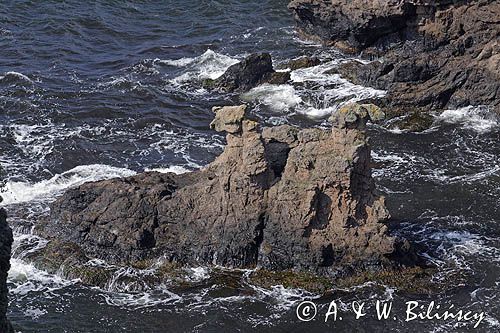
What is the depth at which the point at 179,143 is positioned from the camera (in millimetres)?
39781

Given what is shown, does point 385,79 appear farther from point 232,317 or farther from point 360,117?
point 232,317

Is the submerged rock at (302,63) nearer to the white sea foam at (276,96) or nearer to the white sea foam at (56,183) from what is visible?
the white sea foam at (276,96)

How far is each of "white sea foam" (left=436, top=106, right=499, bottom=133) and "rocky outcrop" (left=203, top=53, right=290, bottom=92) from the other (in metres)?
8.97

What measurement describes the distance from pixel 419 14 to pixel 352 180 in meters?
20.8

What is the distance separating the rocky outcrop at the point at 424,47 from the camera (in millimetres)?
42469

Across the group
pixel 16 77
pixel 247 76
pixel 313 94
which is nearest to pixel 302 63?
pixel 247 76

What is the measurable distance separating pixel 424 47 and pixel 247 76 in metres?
9.08

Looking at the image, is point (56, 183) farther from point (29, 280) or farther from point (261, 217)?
point (261, 217)

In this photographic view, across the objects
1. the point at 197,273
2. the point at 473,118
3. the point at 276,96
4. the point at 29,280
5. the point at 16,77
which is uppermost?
the point at 16,77

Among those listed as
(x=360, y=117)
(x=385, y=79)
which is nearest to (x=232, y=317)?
(x=360, y=117)

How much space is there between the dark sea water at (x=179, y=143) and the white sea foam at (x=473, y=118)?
3.4 inches

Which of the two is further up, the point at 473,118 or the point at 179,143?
the point at 473,118

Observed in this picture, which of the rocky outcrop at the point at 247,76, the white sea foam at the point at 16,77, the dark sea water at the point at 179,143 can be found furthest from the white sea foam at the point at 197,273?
the white sea foam at the point at 16,77

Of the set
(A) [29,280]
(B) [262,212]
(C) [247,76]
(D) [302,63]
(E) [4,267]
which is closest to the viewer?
(E) [4,267]
